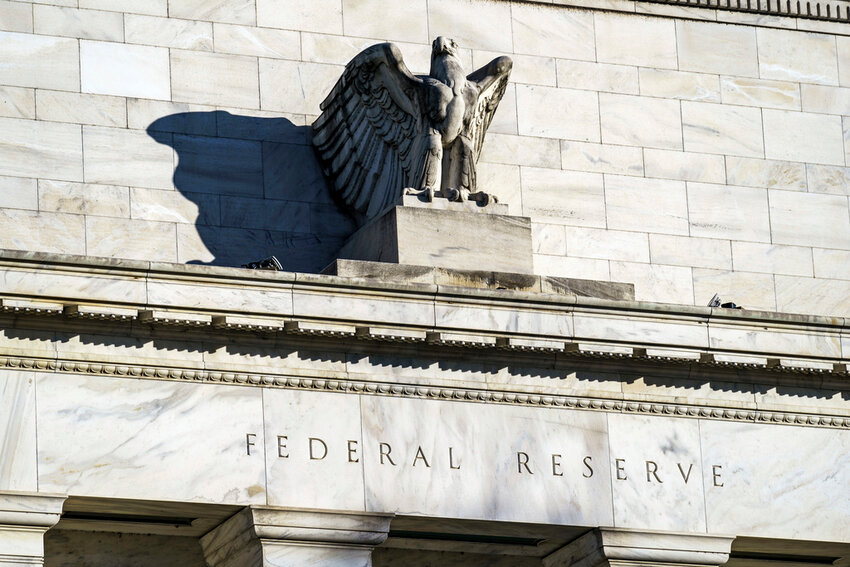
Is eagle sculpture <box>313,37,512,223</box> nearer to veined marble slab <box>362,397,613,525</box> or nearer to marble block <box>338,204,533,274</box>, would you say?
marble block <box>338,204,533,274</box>

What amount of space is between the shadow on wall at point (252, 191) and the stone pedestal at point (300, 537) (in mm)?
3843

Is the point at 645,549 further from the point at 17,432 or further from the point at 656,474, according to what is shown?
the point at 17,432

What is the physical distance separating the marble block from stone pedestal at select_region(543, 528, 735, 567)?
3.25 m

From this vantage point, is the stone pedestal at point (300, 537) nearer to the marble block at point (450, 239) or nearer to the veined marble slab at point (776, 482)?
the marble block at point (450, 239)

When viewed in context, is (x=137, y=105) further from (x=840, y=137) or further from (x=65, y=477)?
(x=840, y=137)

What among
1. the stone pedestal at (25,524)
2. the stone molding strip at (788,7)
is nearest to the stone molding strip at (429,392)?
the stone pedestal at (25,524)

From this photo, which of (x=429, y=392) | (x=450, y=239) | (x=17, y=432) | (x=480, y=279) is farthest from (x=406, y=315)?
(x=17, y=432)

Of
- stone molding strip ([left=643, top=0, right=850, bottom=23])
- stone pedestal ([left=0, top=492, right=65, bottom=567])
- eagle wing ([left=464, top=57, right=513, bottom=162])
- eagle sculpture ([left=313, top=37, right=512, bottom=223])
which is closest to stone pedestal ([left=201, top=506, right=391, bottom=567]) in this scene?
stone pedestal ([left=0, top=492, right=65, bottom=567])

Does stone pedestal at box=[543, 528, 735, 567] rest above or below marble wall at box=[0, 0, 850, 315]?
below

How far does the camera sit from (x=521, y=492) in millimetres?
26438

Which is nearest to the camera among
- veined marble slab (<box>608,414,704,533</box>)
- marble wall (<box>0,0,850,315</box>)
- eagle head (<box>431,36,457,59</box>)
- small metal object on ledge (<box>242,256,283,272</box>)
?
small metal object on ledge (<box>242,256,283,272</box>)

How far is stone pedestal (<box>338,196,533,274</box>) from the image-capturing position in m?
27.1

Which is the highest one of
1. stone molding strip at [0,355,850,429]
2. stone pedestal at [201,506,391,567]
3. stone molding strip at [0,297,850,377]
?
stone molding strip at [0,297,850,377]

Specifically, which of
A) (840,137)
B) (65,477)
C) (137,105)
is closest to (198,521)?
(65,477)
